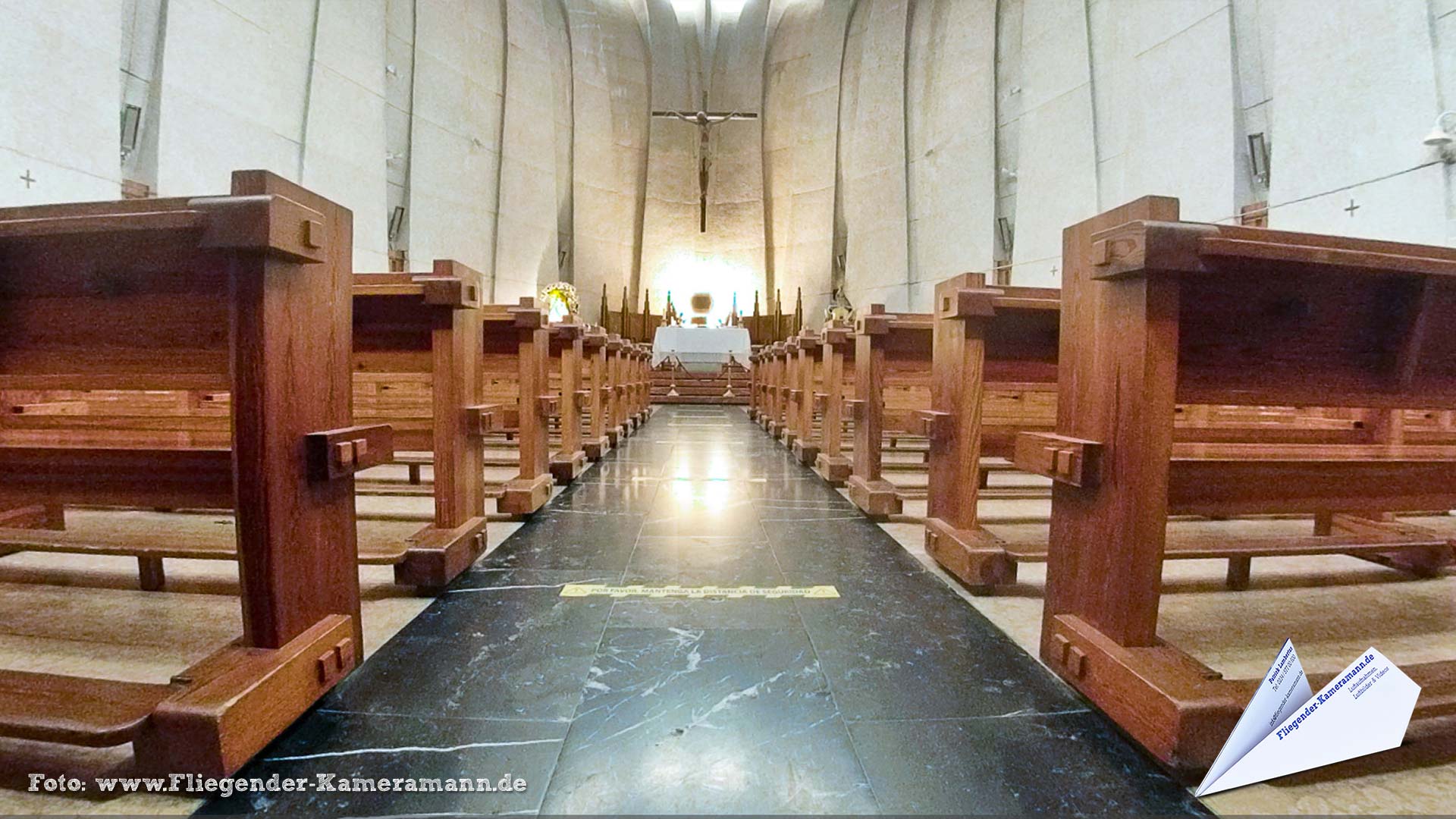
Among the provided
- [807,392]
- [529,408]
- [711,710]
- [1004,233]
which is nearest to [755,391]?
[807,392]

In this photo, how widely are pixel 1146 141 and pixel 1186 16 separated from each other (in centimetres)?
100

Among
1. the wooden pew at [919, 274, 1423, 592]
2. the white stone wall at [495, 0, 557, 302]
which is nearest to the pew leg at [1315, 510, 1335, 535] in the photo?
the wooden pew at [919, 274, 1423, 592]

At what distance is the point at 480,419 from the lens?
2.05 meters

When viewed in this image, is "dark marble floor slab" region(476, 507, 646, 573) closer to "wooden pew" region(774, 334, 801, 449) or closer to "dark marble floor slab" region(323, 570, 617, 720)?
"dark marble floor slab" region(323, 570, 617, 720)

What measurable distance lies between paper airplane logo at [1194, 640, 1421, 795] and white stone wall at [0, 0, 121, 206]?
5925 millimetres

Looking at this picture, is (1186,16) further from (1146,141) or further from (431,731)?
(431,731)

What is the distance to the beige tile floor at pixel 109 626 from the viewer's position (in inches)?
37.5

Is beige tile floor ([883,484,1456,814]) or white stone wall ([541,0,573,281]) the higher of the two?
white stone wall ([541,0,573,281])

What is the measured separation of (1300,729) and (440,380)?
7.25 feet

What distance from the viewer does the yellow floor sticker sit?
5.90 feet

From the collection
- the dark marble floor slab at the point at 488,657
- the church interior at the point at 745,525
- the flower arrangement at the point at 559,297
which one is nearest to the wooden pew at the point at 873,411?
the church interior at the point at 745,525

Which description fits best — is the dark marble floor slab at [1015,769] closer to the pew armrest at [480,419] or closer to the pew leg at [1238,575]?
the pew leg at [1238,575]

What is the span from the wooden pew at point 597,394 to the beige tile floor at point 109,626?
6.91 ft

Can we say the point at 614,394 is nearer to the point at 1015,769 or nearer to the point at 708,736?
the point at 708,736
